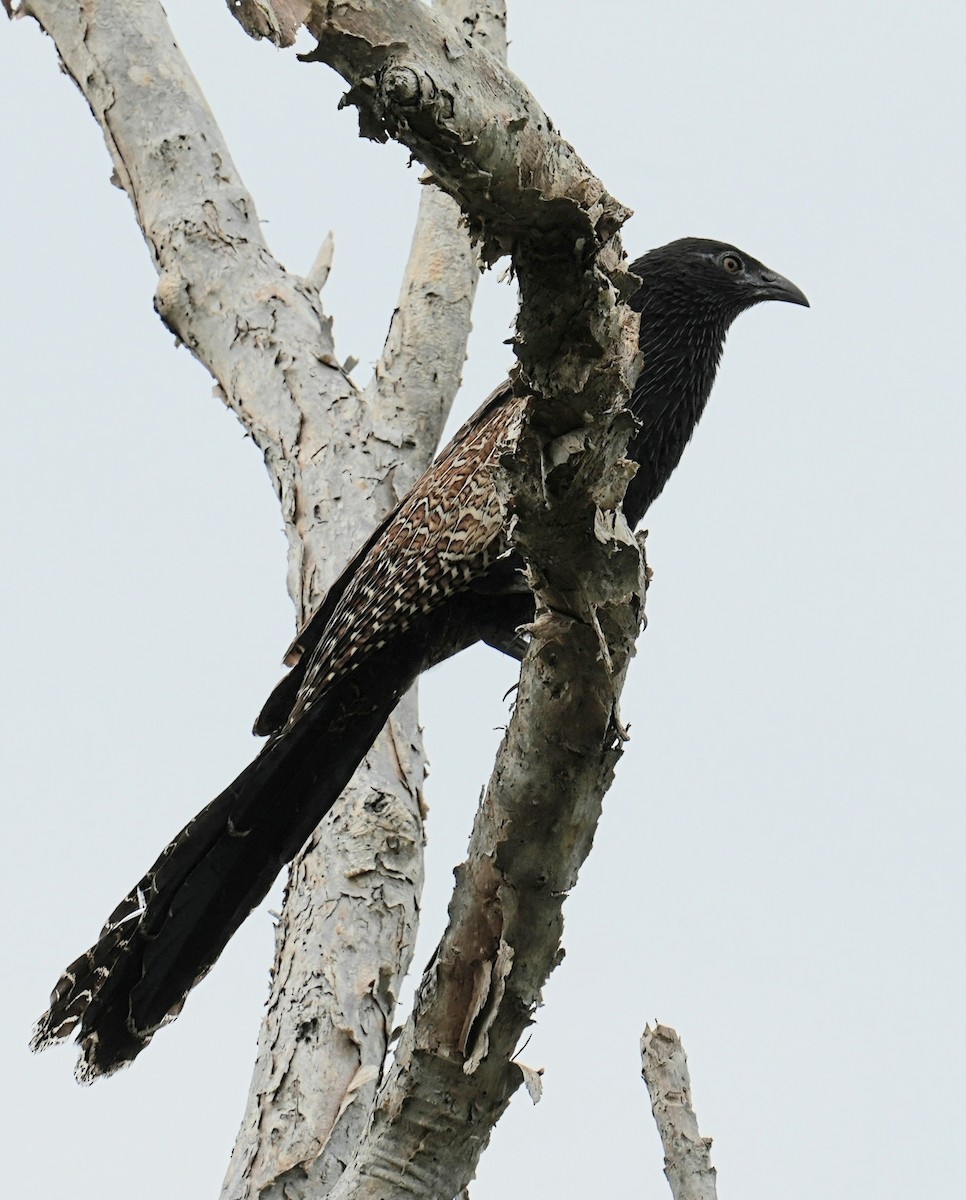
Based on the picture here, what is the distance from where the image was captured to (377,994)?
411 centimetres

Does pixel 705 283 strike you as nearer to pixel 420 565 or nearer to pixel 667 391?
pixel 667 391

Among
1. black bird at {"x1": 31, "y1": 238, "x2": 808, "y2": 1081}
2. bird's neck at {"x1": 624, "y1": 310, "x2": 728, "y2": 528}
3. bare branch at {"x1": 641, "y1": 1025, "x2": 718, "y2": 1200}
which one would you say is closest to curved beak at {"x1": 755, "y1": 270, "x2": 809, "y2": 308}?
bird's neck at {"x1": 624, "y1": 310, "x2": 728, "y2": 528}

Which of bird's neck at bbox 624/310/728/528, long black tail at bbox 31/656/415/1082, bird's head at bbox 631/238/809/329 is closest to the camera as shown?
long black tail at bbox 31/656/415/1082

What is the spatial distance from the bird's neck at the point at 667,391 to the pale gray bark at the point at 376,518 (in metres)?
0.96

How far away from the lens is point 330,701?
4.10 meters

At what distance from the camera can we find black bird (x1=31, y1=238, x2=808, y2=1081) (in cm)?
375

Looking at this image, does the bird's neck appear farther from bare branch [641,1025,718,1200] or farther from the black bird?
bare branch [641,1025,718,1200]

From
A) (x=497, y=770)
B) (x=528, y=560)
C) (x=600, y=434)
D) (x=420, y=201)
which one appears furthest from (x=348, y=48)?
(x=420, y=201)

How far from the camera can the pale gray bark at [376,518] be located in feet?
6.64

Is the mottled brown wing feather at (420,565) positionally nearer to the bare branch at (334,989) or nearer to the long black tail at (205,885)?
the long black tail at (205,885)

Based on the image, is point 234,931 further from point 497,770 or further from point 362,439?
point 362,439

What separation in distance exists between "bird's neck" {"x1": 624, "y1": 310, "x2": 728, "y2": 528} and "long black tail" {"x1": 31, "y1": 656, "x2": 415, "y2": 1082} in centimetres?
110

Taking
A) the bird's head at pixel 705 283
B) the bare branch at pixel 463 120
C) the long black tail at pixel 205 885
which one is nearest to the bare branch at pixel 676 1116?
the long black tail at pixel 205 885

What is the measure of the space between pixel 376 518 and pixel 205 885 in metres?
1.61
